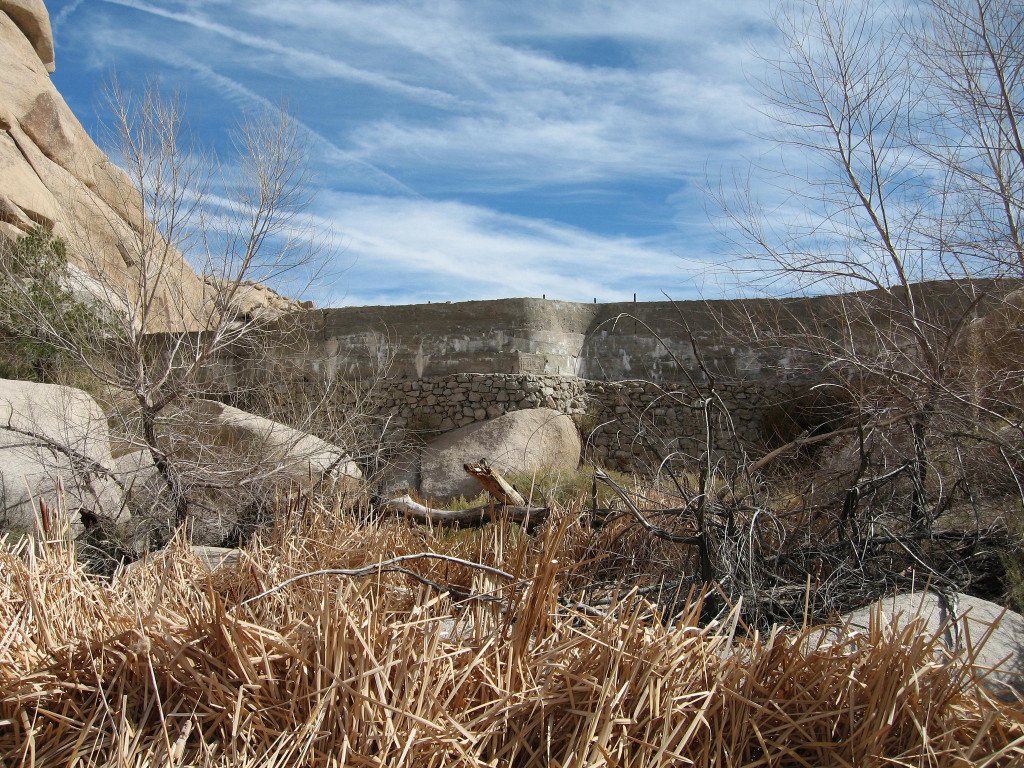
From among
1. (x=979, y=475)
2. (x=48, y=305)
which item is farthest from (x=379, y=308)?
(x=979, y=475)

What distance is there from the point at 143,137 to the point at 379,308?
6924 millimetres

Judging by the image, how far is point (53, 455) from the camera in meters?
7.19

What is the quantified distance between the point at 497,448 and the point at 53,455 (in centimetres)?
762

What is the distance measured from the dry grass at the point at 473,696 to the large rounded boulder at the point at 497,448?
33.5 feet

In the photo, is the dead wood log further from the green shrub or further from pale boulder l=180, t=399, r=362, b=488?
the green shrub

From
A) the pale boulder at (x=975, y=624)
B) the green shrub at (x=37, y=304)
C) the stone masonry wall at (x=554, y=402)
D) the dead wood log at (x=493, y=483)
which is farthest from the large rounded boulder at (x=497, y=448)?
the pale boulder at (x=975, y=624)

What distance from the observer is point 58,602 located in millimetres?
2473

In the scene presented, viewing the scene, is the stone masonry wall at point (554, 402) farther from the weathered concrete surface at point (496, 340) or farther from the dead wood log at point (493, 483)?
the dead wood log at point (493, 483)

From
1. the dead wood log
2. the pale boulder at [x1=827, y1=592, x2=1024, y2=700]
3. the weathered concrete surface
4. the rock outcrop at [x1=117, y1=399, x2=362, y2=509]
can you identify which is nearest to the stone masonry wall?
the weathered concrete surface

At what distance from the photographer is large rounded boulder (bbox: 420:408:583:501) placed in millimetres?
12555

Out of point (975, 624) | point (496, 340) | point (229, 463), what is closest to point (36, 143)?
point (496, 340)

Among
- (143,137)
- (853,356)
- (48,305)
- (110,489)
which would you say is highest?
(143,137)

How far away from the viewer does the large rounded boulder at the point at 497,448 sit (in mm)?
12555

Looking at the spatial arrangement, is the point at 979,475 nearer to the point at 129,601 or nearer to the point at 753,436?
the point at 129,601
